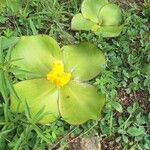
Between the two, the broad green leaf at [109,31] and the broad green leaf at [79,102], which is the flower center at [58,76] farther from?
the broad green leaf at [109,31]

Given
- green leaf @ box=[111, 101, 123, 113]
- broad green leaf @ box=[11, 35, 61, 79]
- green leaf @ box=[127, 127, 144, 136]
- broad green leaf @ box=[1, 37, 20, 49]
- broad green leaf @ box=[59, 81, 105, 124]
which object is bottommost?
green leaf @ box=[127, 127, 144, 136]

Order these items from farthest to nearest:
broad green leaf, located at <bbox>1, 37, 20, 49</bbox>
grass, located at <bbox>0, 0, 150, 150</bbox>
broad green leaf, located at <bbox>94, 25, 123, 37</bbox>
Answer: broad green leaf, located at <bbox>94, 25, 123, 37</bbox> → broad green leaf, located at <bbox>1, 37, 20, 49</bbox> → grass, located at <bbox>0, 0, 150, 150</bbox>

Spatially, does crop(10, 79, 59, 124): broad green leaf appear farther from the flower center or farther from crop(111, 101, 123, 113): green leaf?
crop(111, 101, 123, 113): green leaf

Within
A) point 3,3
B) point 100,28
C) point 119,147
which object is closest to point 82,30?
point 100,28

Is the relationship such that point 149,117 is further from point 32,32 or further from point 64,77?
point 32,32

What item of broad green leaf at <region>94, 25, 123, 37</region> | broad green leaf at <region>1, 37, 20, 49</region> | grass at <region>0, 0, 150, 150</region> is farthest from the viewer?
broad green leaf at <region>94, 25, 123, 37</region>

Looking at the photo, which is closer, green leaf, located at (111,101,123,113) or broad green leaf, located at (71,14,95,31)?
green leaf, located at (111,101,123,113)

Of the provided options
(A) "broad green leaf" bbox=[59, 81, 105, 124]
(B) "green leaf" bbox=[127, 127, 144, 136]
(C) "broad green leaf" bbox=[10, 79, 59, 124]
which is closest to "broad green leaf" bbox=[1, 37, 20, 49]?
(C) "broad green leaf" bbox=[10, 79, 59, 124]

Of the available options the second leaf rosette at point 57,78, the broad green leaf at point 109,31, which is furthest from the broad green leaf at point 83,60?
the broad green leaf at point 109,31

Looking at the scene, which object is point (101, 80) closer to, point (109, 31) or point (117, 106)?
point (117, 106)
